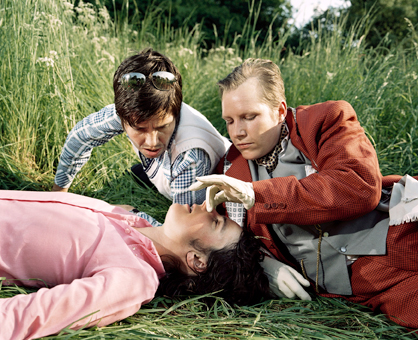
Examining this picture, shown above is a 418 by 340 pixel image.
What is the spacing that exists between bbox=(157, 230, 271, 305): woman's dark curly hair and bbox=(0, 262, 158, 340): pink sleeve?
0.33 m

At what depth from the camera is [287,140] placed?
7.77 feet

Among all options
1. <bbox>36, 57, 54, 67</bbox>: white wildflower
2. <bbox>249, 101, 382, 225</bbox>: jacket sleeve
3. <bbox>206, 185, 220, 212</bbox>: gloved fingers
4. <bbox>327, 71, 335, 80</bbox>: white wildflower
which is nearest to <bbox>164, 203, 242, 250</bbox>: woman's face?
<bbox>206, 185, 220, 212</bbox>: gloved fingers

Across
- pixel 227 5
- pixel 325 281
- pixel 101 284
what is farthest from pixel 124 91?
pixel 227 5

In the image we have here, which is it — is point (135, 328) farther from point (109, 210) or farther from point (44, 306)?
point (109, 210)

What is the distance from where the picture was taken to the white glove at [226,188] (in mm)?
1874

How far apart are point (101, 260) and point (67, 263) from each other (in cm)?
17

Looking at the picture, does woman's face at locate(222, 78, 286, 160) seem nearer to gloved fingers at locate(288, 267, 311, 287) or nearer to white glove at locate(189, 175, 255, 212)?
white glove at locate(189, 175, 255, 212)

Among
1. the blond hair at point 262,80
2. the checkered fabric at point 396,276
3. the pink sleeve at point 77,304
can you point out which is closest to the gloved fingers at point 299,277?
the checkered fabric at point 396,276

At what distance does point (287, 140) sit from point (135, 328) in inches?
54.8

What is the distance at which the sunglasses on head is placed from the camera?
234 cm

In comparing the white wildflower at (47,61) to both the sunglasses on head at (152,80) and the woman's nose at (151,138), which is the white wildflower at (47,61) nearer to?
the sunglasses on head at (152,80)

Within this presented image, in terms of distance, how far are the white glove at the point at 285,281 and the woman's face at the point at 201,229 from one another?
0.96ft

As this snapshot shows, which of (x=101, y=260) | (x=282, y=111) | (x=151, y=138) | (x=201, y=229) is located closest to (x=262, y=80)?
(x=282, y=111)

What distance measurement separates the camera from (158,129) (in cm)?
244
